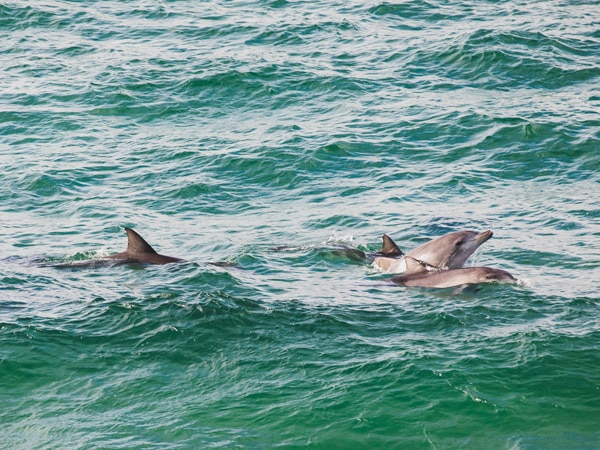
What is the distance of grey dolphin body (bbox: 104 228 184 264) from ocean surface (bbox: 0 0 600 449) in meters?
0.24

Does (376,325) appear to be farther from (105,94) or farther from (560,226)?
(105,94)

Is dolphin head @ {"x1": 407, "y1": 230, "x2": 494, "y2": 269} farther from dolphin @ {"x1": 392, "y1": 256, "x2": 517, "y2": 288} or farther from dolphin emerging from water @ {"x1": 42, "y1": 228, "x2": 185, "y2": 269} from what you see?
dolphin emerging from water @ {"x1": 42, "y1": 228, "x2": 185, "y2": 269}

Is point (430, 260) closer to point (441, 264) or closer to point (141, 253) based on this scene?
point (441, 264)

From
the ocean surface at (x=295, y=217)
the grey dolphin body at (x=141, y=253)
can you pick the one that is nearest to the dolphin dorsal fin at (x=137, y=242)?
the grey dolphin body at (x=141, y=253)

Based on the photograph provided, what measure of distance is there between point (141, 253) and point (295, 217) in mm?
4706

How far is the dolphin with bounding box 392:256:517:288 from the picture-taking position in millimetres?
16750

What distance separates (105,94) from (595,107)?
14280 millimetres

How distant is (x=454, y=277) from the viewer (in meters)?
16.9

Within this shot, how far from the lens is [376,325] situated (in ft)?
50.6

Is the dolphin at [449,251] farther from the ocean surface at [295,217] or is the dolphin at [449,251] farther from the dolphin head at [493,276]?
the dolphin head at [493,276]

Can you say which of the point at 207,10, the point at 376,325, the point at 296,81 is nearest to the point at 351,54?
the point at 296,81

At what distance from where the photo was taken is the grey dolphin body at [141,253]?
1844cm

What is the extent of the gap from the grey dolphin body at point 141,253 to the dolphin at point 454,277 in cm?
429

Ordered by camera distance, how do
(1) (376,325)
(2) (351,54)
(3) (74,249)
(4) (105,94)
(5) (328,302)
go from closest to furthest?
(1) (376,325), (5) (328,302), (3) (74,249), (4) (105,94), (2) (351,54)
